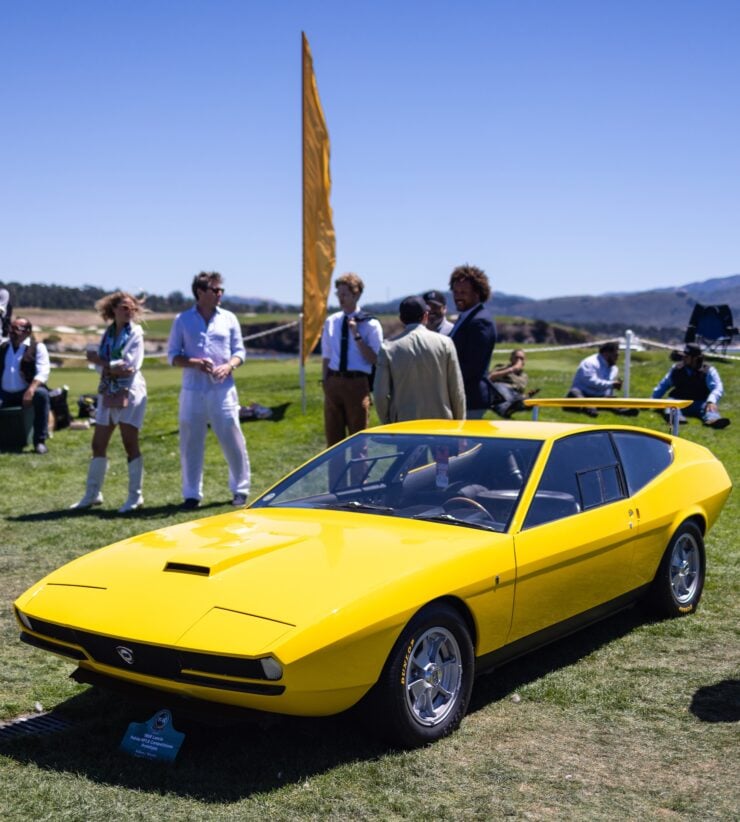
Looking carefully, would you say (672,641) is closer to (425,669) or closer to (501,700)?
(501,700)

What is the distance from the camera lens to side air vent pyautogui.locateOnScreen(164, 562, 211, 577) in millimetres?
4301

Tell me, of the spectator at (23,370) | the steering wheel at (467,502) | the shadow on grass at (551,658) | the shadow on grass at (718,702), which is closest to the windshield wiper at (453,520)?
the steering wheel at (467,502)

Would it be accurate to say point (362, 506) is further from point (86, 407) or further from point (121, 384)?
point (86, 407)

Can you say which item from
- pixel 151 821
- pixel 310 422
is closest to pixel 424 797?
pixel 151 821

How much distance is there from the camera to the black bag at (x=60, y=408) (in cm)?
1556

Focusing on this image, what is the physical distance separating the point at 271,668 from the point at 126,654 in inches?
25.3

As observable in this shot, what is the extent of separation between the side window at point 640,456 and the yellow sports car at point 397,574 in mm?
13

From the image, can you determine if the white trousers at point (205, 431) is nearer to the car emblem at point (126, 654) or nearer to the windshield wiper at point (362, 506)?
the windshield wiper at point (362, 506)

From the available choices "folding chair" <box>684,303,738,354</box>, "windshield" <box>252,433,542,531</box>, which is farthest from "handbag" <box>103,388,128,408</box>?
"folding chair" <box>684,303,738,354</box>

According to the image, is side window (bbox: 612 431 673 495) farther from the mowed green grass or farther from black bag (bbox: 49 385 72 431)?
black bag (bbox: 49 385 72 431)

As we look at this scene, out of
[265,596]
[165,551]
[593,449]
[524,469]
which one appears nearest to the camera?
[265,596]

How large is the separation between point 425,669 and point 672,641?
6.95 feet

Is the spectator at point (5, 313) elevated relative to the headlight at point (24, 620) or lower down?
elevated

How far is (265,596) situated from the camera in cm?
403
